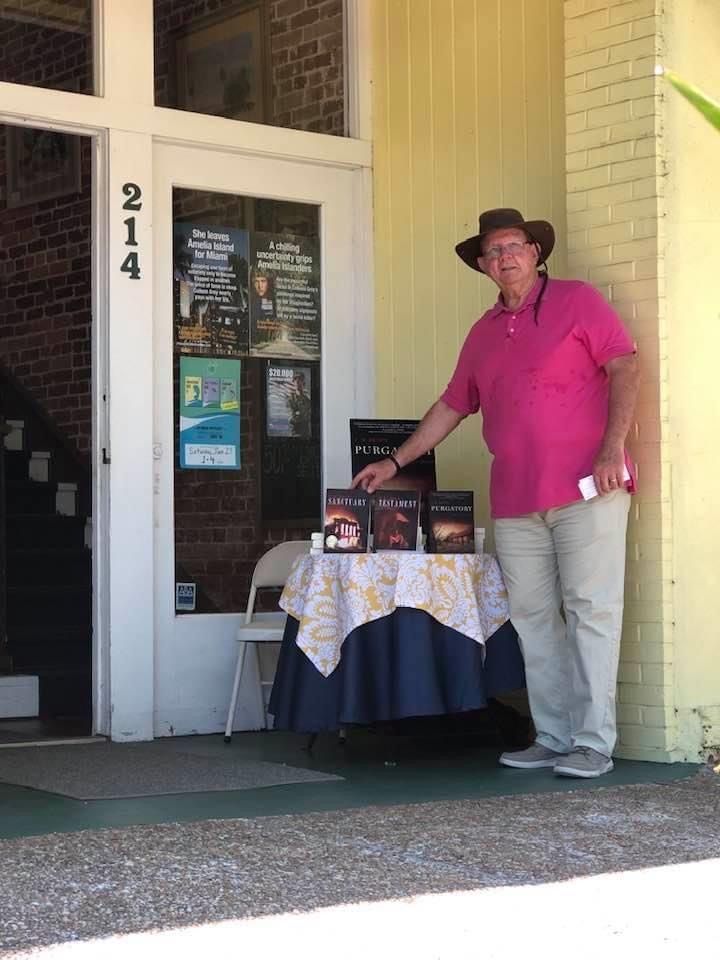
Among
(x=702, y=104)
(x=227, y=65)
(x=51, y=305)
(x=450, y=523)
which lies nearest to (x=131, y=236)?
(x=227, y=65)

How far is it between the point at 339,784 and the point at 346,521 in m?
0.97

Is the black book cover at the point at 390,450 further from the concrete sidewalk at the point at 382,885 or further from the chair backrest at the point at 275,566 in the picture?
the concrete sidewalk at the point at 382,885

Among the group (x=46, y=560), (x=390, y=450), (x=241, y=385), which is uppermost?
(x=241, y=385)

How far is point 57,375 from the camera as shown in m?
8.75

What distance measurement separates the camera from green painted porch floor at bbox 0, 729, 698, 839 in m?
4.21

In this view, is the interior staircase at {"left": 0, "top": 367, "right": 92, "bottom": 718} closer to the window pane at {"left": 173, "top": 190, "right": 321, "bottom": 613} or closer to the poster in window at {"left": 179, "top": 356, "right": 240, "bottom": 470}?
the window pane at {"left": 173, "top": 190, "right": 321, "bottom": 613}

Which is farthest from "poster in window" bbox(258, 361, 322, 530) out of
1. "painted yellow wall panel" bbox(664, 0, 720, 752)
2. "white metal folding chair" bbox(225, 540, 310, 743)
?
"painted yellow wall panel" bbox(664, 0, 720, 752)

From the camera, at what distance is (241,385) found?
6180 millimetres

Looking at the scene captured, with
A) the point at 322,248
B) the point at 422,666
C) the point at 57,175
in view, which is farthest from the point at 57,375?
the point at 422,666

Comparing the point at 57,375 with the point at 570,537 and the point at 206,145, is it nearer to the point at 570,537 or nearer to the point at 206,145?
the point at 206,145

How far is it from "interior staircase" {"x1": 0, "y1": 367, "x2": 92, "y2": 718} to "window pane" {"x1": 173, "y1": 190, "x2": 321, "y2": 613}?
1253mm

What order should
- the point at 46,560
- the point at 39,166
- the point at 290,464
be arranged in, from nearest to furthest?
the point at 290,464 < the point at 46,560 < the point at 39,166

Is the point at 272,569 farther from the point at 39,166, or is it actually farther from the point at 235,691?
the point at 39,166

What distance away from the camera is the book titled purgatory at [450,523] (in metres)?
5.42
